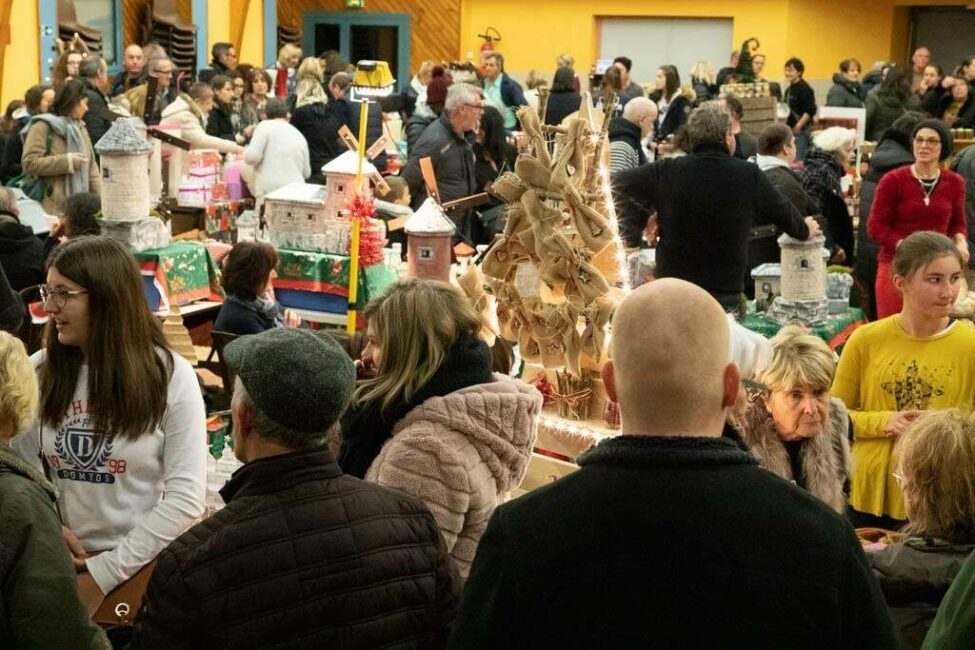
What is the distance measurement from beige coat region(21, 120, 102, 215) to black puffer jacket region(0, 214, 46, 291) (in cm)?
147

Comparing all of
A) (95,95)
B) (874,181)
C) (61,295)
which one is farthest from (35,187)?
(61,295)

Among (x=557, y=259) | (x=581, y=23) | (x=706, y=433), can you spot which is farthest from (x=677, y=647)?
(x=581, y=23)

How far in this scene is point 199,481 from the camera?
3.36 meters

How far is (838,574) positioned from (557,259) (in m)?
2.57

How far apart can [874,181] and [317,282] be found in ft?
11.0

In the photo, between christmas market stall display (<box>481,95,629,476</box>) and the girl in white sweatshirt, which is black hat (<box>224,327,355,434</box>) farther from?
christmas market stall display (<box>481,95,629,476</box>)

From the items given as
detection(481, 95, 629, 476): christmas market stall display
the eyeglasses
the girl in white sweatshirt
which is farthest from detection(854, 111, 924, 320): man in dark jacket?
the eyeglasses

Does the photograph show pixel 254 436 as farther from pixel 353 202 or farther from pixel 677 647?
pixel 353 202

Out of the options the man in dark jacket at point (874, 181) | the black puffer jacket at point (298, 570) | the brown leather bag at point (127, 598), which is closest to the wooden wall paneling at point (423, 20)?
the man in dark jacket at point (874, 181)

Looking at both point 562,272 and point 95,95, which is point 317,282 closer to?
point 95,95

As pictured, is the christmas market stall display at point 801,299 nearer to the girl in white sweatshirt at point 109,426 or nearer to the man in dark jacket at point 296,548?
the girl in white sweatshirt at point 109,426

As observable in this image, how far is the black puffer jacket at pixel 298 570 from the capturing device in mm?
2377

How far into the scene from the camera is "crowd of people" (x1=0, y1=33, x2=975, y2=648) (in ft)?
6.34

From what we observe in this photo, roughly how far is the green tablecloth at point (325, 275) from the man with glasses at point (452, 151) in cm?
133
